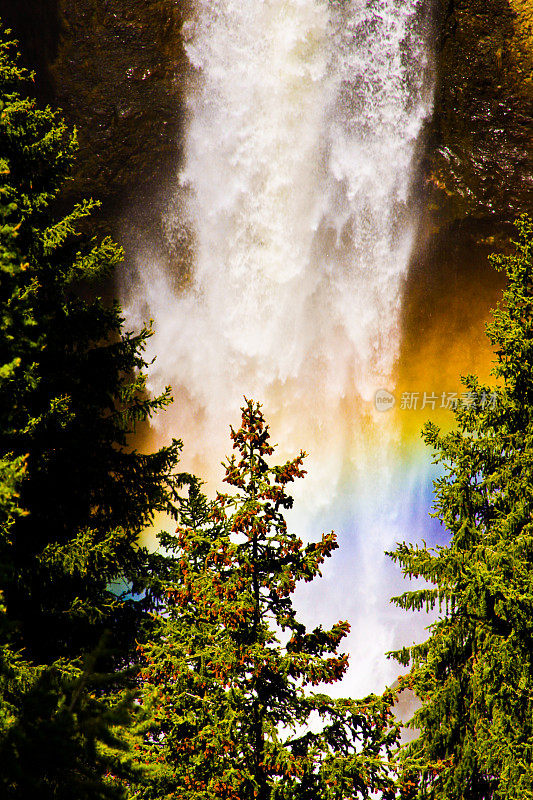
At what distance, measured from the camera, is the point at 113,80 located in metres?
22.9

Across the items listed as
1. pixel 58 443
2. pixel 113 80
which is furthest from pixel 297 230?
pixel 58 443

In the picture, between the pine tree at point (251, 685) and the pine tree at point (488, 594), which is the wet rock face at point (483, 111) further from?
the pine tree at point (251, 685)

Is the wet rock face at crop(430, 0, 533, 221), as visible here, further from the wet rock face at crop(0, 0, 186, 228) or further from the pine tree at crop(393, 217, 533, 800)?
the pine tree at crop(393, 217, 533, 800)

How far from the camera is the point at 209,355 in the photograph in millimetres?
25047

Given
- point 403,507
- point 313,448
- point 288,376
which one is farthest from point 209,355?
point 403,507

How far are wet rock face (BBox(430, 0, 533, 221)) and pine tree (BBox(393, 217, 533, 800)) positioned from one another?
16346 mm

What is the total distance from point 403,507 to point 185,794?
66.7ft

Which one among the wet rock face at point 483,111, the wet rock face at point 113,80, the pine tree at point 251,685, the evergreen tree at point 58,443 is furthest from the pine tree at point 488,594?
the wet rock face at point 113,80

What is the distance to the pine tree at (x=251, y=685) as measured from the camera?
Result: 5.31m

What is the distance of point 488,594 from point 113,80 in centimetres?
2182

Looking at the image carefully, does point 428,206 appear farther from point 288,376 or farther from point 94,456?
point 94,456

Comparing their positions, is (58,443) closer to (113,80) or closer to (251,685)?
(251,685)

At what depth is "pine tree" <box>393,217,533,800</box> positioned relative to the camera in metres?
7.11

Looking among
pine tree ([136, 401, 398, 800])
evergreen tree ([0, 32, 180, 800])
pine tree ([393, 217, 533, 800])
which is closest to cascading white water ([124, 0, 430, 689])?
pine tree ([393, 217, 533, 800])
